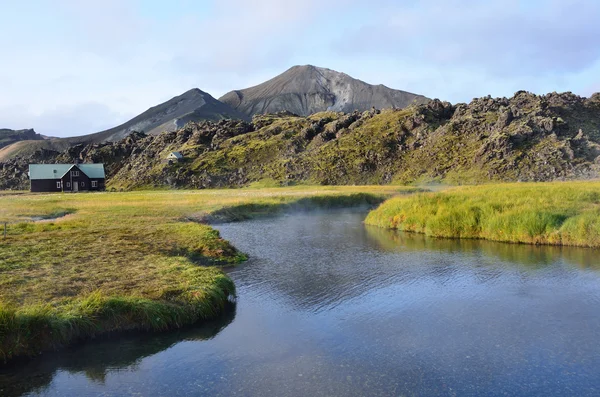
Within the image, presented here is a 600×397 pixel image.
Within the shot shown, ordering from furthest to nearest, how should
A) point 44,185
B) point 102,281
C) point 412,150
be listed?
1. point 412,150
2. point 44,185
3. point 102,281

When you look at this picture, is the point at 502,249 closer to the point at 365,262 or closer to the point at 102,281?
the point at 365,262

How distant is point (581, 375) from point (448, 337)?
442 cm

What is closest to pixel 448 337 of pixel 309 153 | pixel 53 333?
pixel 53 333

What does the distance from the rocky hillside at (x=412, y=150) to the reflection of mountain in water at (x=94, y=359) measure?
113736 mm

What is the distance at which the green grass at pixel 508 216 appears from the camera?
115 ft

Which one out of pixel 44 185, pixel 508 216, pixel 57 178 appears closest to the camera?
pixel 508 216

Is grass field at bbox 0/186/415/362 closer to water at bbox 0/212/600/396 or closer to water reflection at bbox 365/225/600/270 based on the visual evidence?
water at bbox 0/212/600/396

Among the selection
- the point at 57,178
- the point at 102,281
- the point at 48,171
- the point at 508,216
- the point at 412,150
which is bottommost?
the point at 102,281

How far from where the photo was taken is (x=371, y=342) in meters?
16.9

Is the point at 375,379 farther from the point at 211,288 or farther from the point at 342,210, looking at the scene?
the point at 342,210

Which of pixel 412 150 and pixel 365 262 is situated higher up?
pixel 412 150

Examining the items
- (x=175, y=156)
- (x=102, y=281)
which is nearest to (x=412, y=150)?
(x=175, y=156)

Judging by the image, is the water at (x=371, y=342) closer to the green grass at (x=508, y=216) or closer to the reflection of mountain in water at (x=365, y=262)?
the reflection of mountain in water at (x=365, y=262)

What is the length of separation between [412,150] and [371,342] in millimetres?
140177
